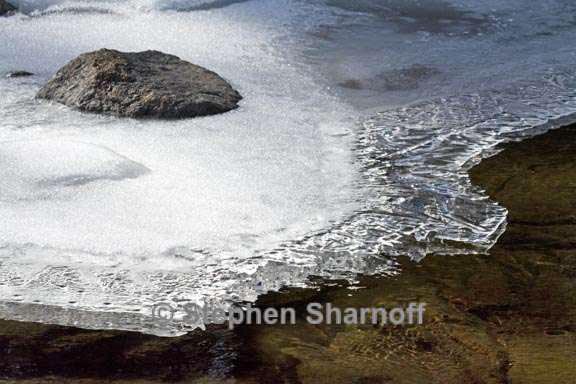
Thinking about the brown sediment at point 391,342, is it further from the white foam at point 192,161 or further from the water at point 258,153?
the white foam at point 192,161

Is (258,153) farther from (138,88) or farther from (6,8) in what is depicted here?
(6,8)

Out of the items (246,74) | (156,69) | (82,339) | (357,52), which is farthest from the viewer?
(357,52)

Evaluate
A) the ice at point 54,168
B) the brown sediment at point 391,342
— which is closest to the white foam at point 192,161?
the ice at point 54,168

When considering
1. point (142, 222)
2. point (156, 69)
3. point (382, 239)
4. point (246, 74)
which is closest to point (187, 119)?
point (156, 69)

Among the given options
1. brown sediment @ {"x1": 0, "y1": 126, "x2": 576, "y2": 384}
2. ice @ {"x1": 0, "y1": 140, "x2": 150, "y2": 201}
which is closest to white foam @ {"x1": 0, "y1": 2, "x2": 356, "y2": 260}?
ice @ {"x1": 0, "y1": 140, "x2": 150, "y2": 201}

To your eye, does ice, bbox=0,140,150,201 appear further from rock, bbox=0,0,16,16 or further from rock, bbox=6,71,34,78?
rock, bbox=0,0,16,16

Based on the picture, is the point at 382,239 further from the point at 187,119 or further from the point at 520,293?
the point at 187,119
